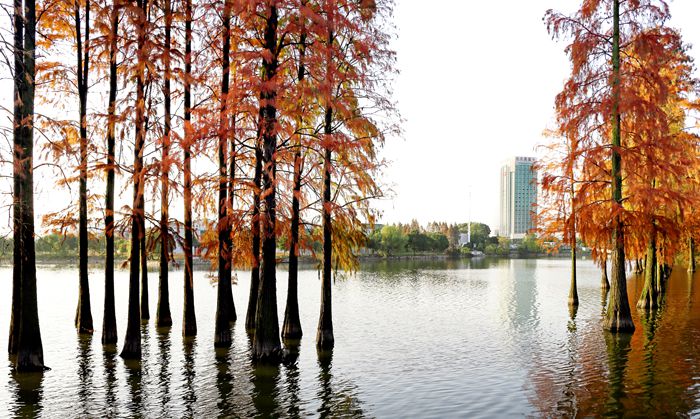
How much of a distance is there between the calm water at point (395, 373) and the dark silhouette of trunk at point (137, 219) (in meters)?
0.73

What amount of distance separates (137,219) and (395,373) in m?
9.22

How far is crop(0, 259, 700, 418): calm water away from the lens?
552 inches

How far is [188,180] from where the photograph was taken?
20062mm

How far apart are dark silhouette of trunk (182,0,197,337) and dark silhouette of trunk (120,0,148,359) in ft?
4.62

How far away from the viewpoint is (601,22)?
25562mm

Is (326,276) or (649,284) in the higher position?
(326,276)

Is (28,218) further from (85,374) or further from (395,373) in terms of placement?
(395,373)

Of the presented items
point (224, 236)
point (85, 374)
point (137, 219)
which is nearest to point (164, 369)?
point (85, 374)

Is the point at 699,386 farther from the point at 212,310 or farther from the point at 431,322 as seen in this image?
the point at 212,310

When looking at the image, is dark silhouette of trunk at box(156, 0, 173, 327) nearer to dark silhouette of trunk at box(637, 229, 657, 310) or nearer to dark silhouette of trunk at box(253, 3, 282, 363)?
dark silhouette of trunk at box(253, 3, 282, 363)

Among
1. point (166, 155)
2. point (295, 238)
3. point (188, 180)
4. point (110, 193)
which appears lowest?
point (295, 238)

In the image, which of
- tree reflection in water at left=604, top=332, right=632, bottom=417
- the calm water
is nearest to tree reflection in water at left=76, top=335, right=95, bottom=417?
the calm water

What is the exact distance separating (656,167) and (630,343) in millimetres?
7189

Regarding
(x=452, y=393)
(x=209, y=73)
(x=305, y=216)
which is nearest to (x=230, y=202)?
(x=305, y=216)
